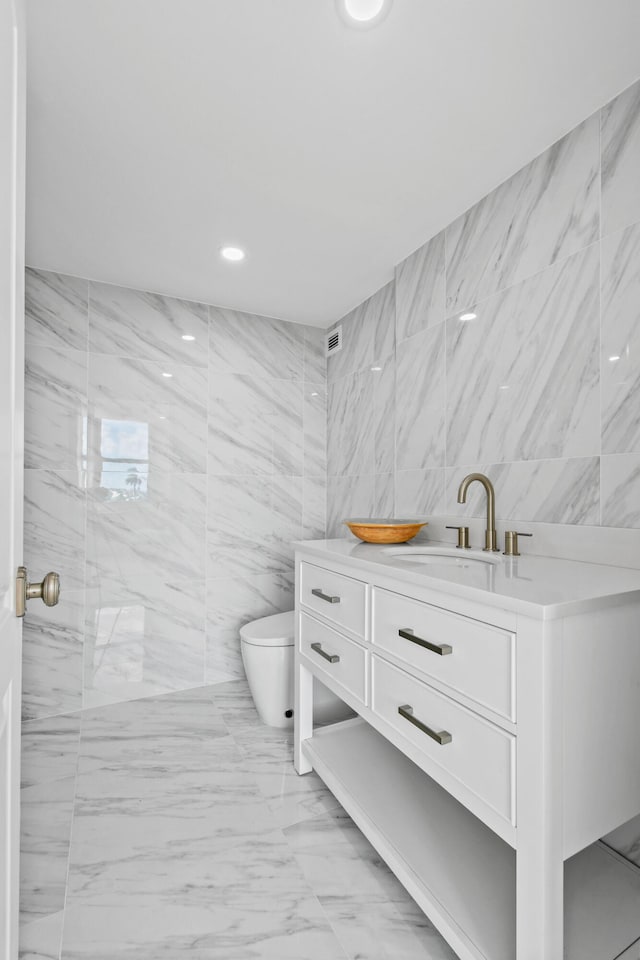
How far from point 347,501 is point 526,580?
178cm

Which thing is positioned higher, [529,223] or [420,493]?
[529,223]

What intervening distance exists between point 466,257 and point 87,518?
212 centimetres

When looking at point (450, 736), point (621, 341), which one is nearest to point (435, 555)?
point (450, 736)

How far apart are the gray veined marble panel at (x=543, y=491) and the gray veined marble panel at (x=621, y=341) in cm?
11

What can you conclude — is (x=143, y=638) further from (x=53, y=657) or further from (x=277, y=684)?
(x=277, y=684)

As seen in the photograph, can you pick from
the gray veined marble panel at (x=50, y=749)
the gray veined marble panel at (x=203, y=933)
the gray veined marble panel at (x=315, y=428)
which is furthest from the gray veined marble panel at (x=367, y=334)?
the gray veined marble panel at (x=50, y=749)

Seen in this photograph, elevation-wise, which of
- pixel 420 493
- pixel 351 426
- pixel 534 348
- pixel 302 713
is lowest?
pixel 302 713

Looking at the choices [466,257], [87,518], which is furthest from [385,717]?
[87,518]

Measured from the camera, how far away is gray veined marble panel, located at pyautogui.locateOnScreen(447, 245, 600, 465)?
1437 mm

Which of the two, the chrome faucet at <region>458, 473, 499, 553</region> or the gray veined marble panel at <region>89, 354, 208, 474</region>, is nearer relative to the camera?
the chrome faucet at <region>458, 473, 499, 553</region>

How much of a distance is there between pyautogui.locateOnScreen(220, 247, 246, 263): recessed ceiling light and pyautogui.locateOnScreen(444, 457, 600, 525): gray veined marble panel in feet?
4.61

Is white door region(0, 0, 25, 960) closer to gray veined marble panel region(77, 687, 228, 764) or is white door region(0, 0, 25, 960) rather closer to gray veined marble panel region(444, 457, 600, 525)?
gray veined marble panel region(77, 687, 228, 764)

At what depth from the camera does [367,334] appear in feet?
8.75

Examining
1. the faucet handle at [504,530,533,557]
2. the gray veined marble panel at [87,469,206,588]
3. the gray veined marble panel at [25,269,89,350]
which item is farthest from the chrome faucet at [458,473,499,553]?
the gray veined marble panel at [25,269,89,350]
